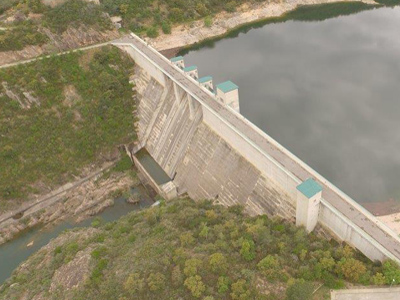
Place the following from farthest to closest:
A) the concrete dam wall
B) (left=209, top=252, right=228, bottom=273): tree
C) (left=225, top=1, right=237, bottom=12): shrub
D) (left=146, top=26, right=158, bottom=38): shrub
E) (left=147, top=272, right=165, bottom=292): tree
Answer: (left=225, top=1, right=237, bottom=12): shrub < (left=146, top=26, right=158, bottom=38): shrub < the concrete dam wall < (left=209, top=252, right=228, bottom=273): tree < (left=147, top=272, right=165, bottom=292): tree

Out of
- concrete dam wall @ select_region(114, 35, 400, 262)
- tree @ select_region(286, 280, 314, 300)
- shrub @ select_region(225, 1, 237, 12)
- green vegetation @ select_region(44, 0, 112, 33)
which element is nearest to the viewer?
tree @ select_region(286, 280, 314, 300)

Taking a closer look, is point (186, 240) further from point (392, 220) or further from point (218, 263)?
point (392, 220)

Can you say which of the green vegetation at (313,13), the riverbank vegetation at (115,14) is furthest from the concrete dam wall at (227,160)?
the green vegetation at (313,13)

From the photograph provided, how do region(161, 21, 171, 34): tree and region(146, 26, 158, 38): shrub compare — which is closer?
region(146, 26, 158, 38): shrub

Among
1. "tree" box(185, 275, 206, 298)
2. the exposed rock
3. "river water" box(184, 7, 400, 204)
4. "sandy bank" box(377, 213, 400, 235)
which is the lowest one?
"sandy bank" box(377, 213, 400, 235)

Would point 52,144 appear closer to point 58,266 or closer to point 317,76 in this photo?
point 58,266

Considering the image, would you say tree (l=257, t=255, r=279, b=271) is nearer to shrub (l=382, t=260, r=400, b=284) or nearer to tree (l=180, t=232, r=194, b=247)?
tree (l=180, t=232, r=194, b=247)

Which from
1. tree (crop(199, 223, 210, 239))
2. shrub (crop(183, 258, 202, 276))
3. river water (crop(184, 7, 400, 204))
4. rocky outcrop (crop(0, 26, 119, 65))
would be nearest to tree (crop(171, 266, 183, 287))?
shrub (crop(183, 258, 202, 276))
